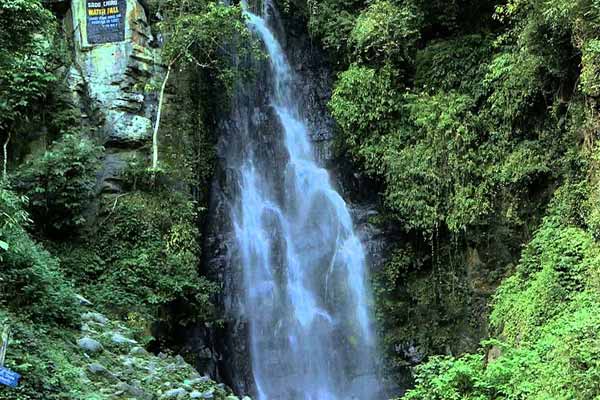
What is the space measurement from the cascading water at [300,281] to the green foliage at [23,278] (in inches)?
219

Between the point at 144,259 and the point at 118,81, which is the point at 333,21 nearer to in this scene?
the point at 118,81

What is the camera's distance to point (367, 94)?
1245 centimetres

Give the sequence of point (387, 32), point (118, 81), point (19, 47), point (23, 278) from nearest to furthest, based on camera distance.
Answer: point (23, 278) < point (19, 47) < point (387, 32) < point (118, 81)

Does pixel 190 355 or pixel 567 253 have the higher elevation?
pixel 567 253

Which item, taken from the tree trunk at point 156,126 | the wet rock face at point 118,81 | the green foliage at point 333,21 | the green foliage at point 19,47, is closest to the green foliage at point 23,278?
the green foliage at point 19,47

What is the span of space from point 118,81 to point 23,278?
7552 millimetres

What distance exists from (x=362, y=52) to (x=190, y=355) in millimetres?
7897

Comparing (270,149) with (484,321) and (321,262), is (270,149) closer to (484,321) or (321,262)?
(321,262)

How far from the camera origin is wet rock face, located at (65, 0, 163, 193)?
39.7 ft

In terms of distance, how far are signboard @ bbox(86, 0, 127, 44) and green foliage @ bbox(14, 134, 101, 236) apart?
351cm

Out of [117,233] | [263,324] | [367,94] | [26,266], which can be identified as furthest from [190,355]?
[367,94]

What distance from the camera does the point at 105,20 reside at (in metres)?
13.0

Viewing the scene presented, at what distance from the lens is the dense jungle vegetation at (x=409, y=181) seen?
733 cm

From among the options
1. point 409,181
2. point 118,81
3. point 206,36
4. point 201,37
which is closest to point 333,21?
point 206,36
